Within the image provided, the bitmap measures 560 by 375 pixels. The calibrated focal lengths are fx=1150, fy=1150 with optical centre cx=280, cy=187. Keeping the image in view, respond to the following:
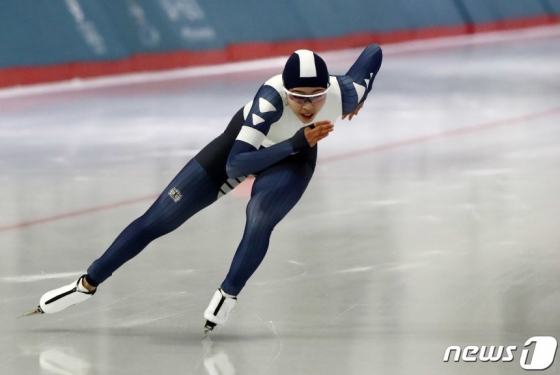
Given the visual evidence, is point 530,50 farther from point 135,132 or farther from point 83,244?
point 83,244

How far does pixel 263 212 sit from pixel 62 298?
861 millimetres

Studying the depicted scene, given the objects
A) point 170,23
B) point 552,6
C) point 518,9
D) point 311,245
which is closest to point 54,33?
point 170,23

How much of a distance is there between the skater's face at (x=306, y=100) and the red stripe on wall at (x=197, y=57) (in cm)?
765

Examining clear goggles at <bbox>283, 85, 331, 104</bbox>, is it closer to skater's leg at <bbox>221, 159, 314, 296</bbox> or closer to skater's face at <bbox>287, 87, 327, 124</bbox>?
skater's face at <bbox>287, 87, 327, 124</bbox>

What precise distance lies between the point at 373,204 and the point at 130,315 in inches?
92.1

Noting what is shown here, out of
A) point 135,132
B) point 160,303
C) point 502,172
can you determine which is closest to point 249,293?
point 160,303

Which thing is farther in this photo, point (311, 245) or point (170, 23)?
point (170, 23)

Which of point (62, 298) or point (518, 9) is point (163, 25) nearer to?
point (62, 298)

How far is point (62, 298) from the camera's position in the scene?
438 cm

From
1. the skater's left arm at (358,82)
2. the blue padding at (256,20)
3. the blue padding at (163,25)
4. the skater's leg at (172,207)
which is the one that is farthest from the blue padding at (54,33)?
the skater's leg at (172,207)

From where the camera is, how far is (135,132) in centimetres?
937

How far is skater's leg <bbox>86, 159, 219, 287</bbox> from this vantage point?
4.39m

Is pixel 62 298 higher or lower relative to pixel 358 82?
lower

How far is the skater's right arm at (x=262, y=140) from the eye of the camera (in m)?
4.05
